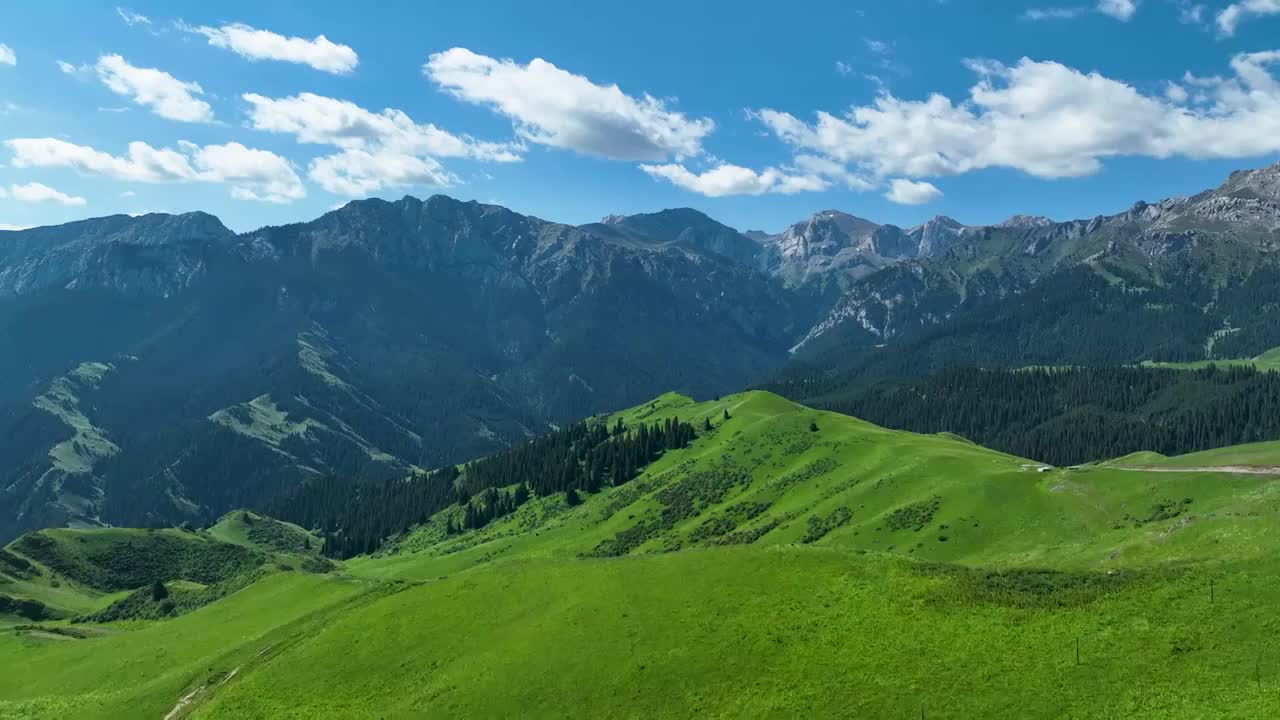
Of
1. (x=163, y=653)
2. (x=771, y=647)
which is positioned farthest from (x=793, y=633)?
(x=163, y=653)

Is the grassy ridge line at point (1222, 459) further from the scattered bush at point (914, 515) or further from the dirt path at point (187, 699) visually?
the dirt path at point (187, 699)

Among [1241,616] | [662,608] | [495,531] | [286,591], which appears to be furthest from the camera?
[495,531]

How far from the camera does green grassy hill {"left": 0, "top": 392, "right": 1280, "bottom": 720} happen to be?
1591 inches

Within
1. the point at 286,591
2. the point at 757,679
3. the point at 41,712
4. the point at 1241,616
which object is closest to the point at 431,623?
the point at 757,679

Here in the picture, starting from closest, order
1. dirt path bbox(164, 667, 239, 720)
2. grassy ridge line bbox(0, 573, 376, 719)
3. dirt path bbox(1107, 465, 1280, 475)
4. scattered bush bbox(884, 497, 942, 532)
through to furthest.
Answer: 1. dirt path bbox(164, 667, 239, 720)
2. grassy ridge line bbox(0, 573, 376, 719)
3. dirt path bbox(1107, 465, 1280, 475)
4. scattered bush bbox(884, 497, 942, 532)

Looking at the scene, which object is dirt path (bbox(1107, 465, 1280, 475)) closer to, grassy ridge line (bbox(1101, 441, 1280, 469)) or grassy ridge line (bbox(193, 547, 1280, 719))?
grassy ridge line (bbox(1101, 441, 1280, 469))

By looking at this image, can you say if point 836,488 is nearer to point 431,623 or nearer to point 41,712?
point 431,623

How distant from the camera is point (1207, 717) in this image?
34531 mm

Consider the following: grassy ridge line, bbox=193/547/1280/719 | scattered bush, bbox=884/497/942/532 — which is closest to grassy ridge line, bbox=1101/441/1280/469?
scattered bush, bbox=884/497/942/532

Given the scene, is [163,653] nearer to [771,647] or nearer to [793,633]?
[771,647]

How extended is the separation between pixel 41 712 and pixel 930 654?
2626 inches

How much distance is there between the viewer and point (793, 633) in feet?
160

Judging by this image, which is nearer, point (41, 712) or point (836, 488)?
point (41, 712)

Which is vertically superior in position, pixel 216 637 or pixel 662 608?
pixel 662 608
